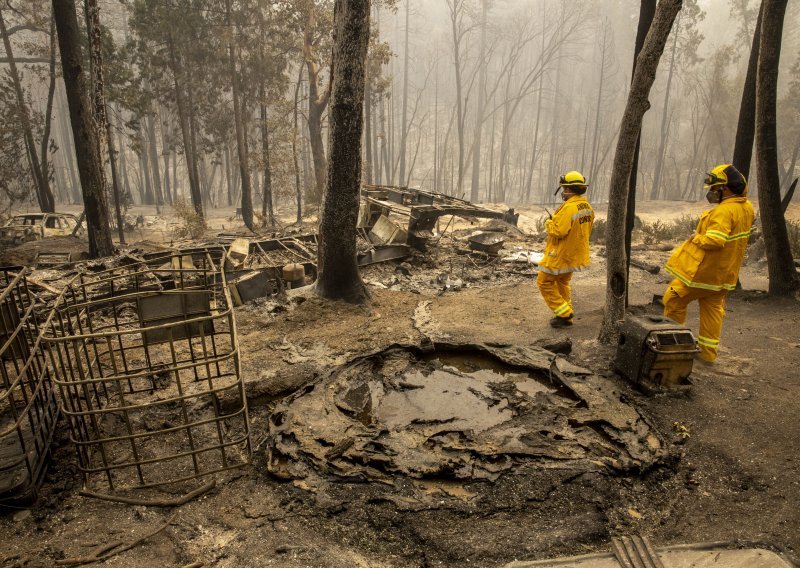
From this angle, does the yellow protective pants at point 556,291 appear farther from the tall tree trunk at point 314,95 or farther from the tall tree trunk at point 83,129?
the tall tree trunk at point 314,95

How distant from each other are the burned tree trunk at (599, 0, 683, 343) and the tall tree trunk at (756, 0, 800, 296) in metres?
3.53

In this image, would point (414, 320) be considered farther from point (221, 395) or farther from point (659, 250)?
point (659, 250)

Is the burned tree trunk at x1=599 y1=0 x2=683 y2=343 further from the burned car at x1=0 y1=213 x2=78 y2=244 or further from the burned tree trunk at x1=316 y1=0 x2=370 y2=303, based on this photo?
the burned car at x1=0 y1=213 x2=78 y2=244

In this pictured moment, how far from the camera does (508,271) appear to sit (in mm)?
10602

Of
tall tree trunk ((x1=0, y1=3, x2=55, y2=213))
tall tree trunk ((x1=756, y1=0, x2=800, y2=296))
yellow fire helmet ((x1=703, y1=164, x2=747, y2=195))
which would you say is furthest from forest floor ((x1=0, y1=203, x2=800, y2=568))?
tall tree trunk ((x1=0, y1=3, x2=55, y2=213))

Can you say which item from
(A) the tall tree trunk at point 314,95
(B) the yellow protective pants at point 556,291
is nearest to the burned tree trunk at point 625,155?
(B) the yellow protective pants at point 556,291

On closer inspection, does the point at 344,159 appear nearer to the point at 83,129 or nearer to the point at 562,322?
the point at 562,322

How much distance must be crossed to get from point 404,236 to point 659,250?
704 centimetres

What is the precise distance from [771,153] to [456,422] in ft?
22.2

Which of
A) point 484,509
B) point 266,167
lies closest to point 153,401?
point 484,509

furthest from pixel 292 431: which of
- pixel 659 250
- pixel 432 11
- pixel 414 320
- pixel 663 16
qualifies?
pixel 432 11

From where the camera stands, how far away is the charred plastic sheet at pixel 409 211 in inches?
414

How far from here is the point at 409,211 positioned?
36.7ft

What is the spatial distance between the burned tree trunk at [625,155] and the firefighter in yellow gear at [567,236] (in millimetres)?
758
